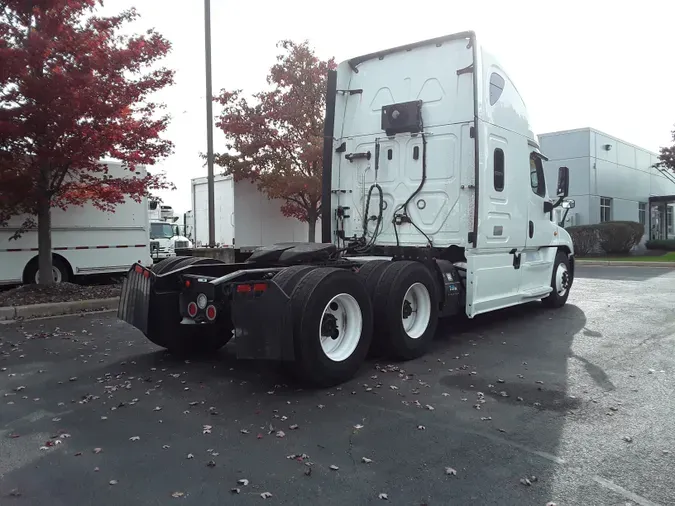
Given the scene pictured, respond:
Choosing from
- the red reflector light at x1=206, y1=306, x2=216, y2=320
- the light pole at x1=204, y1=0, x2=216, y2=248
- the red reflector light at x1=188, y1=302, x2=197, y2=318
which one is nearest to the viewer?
the red reflector light at x1=206, y1=306, x2=216, y2=320

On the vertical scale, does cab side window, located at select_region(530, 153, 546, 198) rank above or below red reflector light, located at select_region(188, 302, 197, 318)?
above

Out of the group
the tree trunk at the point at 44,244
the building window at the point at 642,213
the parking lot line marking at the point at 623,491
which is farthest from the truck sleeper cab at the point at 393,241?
the building window at the point at 642,213

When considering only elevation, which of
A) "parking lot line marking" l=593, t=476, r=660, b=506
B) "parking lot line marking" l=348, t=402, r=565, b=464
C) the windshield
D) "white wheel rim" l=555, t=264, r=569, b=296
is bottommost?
Result: "parking lot line marking" l=593, t=476, r=660, b=506

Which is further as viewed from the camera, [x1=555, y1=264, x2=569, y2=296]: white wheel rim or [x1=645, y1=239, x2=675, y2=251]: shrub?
[x1=645, y1=239, x2=675, y2=251]: shrub

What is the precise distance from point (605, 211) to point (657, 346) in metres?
24.3

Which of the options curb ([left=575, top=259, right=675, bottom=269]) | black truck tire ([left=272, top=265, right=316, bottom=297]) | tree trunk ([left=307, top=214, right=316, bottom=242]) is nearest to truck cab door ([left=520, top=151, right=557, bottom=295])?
black truck tire ([left=272, top=265, right=316, bottom=297])

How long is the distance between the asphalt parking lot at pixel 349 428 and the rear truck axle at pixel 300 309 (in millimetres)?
294

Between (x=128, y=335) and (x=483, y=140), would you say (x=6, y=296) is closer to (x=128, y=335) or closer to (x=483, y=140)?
(x=128, y=335)

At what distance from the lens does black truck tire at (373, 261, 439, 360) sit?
575 centimetres

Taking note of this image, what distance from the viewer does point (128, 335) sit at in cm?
745

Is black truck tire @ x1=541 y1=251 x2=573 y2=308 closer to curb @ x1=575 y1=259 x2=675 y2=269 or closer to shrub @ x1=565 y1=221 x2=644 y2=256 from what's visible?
curb @ x1=575 y1=259 x2=675 y2=269

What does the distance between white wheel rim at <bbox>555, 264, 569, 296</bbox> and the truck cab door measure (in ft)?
1.33

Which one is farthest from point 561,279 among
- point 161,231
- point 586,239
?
point 586,239

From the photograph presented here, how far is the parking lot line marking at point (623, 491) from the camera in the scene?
294cm
